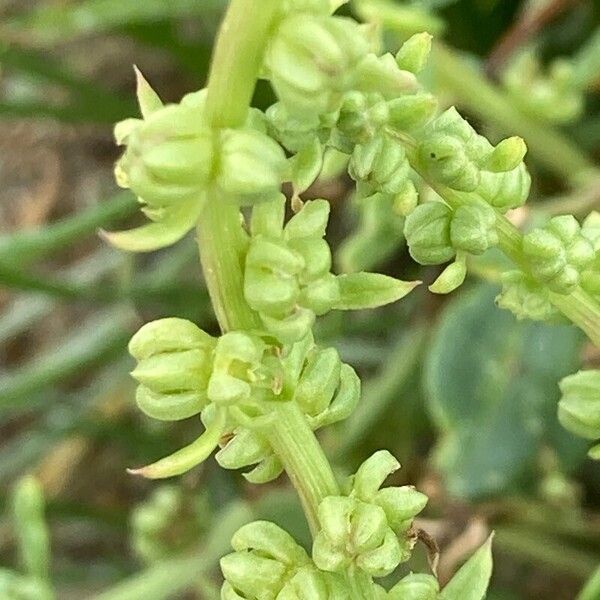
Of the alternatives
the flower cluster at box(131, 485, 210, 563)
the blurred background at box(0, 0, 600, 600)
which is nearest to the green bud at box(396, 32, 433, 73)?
the blurred background at box(0, 0, 600, 600)

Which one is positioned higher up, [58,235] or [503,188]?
[503,188]

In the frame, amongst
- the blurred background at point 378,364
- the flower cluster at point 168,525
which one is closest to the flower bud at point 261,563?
the blurred background at point 378,364

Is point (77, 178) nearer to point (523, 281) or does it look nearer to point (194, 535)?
point (194, 535)

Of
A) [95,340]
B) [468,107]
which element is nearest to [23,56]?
[95,340]

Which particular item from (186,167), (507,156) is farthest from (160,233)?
(507,156)

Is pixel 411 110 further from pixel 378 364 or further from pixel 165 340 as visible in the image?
pixel 378 364

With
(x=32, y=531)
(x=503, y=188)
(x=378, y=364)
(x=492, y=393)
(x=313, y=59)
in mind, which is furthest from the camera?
(x=378, y=364)

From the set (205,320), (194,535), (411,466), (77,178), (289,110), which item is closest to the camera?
(289,110)
